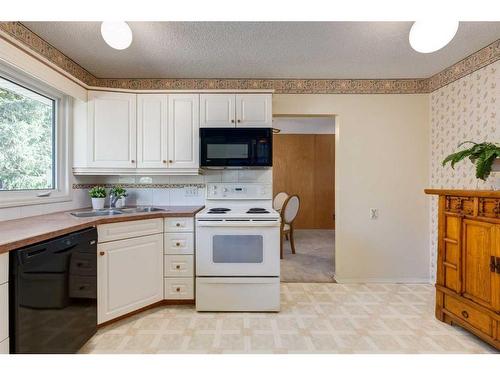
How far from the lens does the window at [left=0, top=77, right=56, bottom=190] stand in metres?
1.83

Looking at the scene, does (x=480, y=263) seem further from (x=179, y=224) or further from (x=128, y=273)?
(x=128, y=273)

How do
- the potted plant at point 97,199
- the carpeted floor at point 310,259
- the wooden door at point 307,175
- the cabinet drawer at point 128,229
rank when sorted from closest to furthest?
the cabinet drawer at point 128,229 → the potted plant at point 97,199 → the carpeted floor at point 310,259 → the wooden door at point 307,175

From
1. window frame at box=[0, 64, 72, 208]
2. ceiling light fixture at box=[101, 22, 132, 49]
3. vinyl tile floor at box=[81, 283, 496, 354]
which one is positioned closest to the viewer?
ceiling light fixture at box=[101, 22, 132, 49]

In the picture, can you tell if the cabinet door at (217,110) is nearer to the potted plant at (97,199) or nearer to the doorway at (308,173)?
the potted plant at (97,199)

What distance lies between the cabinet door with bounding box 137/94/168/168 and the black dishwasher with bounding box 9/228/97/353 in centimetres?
93

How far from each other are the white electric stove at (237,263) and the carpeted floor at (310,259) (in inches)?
32.3

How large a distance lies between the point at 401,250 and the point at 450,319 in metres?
0.92

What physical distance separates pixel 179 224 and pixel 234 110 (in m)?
1.17

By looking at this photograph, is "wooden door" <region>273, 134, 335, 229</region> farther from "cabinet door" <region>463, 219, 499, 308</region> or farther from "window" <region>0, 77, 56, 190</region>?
"window" <region>0, 77, 56, 190</region>

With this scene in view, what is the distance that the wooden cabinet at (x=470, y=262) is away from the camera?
5.37 ft

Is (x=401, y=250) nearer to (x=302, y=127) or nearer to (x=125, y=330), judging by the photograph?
(x=125, y=330)

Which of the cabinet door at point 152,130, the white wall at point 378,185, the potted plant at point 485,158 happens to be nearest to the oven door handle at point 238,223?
the cabinet door at point 152,130

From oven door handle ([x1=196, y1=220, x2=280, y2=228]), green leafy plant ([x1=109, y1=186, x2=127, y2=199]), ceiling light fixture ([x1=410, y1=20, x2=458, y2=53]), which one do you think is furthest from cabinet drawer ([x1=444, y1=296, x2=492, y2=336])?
green leafy plant ([x1=109, y1=186, x2=127, y2=199])
